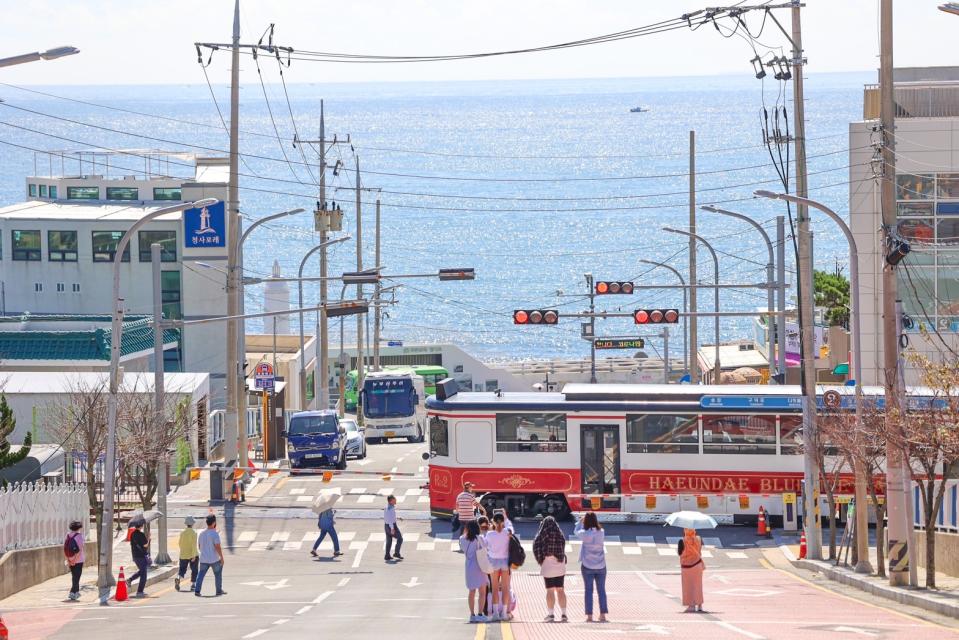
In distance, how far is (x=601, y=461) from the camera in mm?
34906

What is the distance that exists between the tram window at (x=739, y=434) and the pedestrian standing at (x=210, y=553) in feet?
43.6

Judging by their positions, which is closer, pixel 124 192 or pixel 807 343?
pixel 807 343

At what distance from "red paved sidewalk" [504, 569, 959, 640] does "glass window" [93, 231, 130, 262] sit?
4577 centimetres

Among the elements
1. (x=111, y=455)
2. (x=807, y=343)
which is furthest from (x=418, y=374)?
(x=111, y=455)

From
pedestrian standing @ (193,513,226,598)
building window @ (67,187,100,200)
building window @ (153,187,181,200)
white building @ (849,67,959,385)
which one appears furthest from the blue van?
building window @ (67,187,100,200)

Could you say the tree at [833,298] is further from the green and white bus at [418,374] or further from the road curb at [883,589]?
the road curb at [883,589]

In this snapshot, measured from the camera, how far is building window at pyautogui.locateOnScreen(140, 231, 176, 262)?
68.2 meters

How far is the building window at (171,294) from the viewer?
6800 cm

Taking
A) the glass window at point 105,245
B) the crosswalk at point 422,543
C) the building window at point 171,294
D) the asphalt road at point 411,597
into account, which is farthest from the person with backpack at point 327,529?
the glass window at point 105,245

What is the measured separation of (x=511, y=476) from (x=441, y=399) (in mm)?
Result: 2658

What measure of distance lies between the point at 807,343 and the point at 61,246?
48.9 meters

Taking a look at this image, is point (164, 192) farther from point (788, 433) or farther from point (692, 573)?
point (692, 573)

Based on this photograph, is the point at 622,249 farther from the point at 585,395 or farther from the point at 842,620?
the point at 842,620

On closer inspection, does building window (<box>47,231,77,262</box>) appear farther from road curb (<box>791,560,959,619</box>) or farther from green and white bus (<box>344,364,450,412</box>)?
road curb (<box>791,560,959,619</box>)
